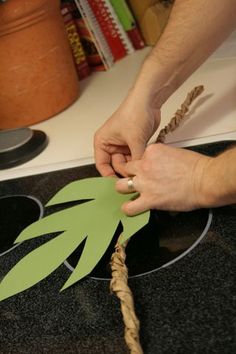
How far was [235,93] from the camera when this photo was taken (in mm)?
991

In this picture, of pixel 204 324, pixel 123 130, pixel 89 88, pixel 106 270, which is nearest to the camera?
pixel 204 324

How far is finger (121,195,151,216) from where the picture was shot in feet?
2.18

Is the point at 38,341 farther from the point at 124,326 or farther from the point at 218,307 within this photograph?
the point at 218,307

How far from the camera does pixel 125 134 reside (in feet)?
2.66

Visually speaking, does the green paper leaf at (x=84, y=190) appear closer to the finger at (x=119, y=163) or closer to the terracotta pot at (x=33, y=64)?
the finger at (x=119, y=163)

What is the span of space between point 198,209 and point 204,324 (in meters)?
0.21

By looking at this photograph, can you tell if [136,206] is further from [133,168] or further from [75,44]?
[75,44]

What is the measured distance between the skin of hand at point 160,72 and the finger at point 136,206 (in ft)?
0.48

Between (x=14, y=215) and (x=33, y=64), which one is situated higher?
(x=33, y=64)

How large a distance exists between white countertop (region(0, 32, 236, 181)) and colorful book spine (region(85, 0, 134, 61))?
0.13 metres

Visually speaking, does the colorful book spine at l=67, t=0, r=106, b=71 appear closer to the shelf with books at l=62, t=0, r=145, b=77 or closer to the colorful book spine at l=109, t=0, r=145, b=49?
the shelf with books at l=62, t=0, r=145, b=77

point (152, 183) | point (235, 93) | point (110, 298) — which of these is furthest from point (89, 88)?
point (110, 298)

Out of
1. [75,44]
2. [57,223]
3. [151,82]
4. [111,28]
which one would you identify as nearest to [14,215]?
[57,223]

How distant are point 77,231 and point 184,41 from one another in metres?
0.42
